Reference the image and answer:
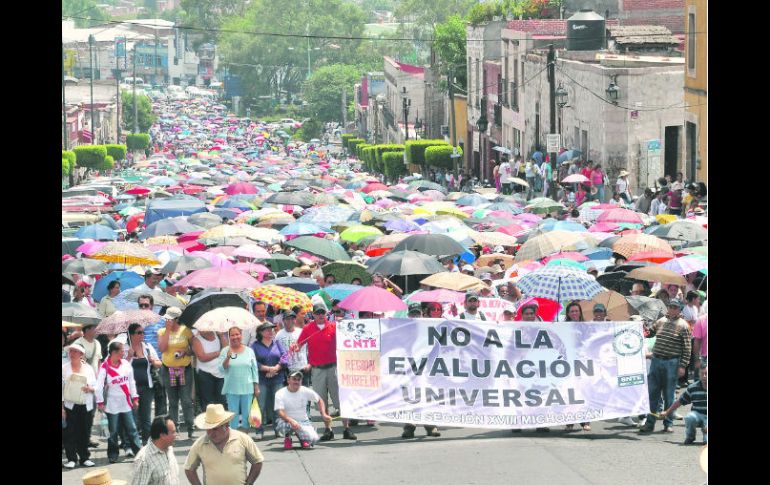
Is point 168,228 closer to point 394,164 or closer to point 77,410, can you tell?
point 77,410

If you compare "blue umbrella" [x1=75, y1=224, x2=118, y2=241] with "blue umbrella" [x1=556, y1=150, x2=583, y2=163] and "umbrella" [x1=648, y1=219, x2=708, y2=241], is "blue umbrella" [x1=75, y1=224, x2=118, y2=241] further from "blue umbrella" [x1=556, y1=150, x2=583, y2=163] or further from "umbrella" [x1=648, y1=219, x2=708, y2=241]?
"blue umbrella" [x1=556, y1=150, x2=583, y2=163]

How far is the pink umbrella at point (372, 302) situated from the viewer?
1561 centimetres

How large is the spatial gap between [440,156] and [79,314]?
49.0 metres

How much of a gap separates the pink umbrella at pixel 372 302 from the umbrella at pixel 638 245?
208 inches

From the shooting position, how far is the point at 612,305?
53.0 feet

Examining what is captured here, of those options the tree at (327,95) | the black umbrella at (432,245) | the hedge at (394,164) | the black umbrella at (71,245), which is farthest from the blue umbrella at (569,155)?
the tree at (327,95)

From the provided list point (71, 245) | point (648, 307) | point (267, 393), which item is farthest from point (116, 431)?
point (71, 245)

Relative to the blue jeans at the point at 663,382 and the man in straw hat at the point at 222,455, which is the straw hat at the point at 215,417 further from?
the blue jeans at the point at 663,382

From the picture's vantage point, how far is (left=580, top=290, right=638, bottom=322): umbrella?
629 inches

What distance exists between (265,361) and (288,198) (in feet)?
68.0

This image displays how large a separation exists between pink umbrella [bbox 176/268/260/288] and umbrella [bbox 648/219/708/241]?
22.2 feet

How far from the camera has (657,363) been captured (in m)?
13.9
